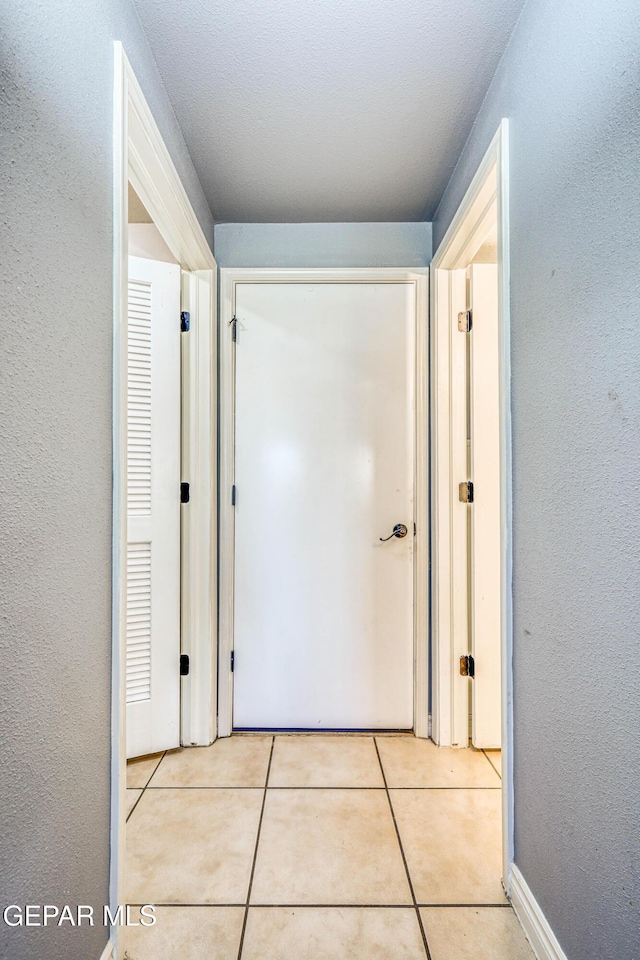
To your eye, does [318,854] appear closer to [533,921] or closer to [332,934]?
[332,934]

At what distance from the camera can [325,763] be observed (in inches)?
74.0

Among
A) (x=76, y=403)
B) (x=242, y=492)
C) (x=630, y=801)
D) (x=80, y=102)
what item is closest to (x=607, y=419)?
(x=630, y=801)

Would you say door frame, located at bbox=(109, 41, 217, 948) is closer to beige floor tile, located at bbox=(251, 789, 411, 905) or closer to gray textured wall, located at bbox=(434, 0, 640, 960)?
beige floor tile, located at bbox=(251, 789, 411, 905)

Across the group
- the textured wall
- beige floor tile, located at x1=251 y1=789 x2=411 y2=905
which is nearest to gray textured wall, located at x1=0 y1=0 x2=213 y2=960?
beige floor tile, located at x1=251 y1=789 x2=411 y2=905

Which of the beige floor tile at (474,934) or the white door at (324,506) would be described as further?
the white door at (324,506)

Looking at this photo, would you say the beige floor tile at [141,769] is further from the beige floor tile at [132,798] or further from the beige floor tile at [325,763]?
the beige floor tile at [325,763]

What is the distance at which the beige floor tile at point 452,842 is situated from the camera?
50.6 inches

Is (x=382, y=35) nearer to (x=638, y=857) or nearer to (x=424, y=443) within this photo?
(x=424, y=443)

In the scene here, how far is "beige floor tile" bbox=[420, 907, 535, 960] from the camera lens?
1111mm

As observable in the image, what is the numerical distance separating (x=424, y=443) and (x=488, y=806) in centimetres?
140

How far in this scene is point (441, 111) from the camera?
4.92 ft

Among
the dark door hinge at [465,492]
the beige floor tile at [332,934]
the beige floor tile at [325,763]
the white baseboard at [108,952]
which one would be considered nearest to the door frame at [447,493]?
the dark door hinge at [465,492]

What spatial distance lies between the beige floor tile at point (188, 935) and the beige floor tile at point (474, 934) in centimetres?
49

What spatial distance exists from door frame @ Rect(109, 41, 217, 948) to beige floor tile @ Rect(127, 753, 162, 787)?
14cm
